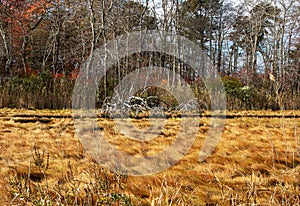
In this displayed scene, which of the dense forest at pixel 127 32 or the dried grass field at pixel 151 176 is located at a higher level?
the dense forest at pixel 127 32

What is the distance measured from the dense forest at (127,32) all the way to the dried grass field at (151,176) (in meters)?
2.85

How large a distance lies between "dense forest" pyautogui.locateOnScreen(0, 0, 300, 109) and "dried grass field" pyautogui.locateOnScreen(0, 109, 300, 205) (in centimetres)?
285

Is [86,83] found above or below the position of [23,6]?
below

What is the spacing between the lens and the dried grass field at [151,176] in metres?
1.07

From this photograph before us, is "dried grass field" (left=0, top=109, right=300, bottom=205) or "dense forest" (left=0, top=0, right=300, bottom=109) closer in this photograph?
"dried grass field" (left=0, top=109, right=300, bottom=205)

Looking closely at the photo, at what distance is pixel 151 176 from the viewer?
1.43 meters

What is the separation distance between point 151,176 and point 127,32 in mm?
6043

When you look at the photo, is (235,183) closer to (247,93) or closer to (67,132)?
(67,132)

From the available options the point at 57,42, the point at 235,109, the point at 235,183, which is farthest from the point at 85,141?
the point at 57,42

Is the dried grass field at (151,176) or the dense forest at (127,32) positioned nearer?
the dried grass field at (151,176)

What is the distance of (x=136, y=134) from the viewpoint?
2605 mm

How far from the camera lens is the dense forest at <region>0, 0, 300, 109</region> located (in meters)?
6.13

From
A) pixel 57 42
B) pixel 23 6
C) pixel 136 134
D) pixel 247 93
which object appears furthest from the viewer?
pixel 57 42

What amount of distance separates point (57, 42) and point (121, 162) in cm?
1014
